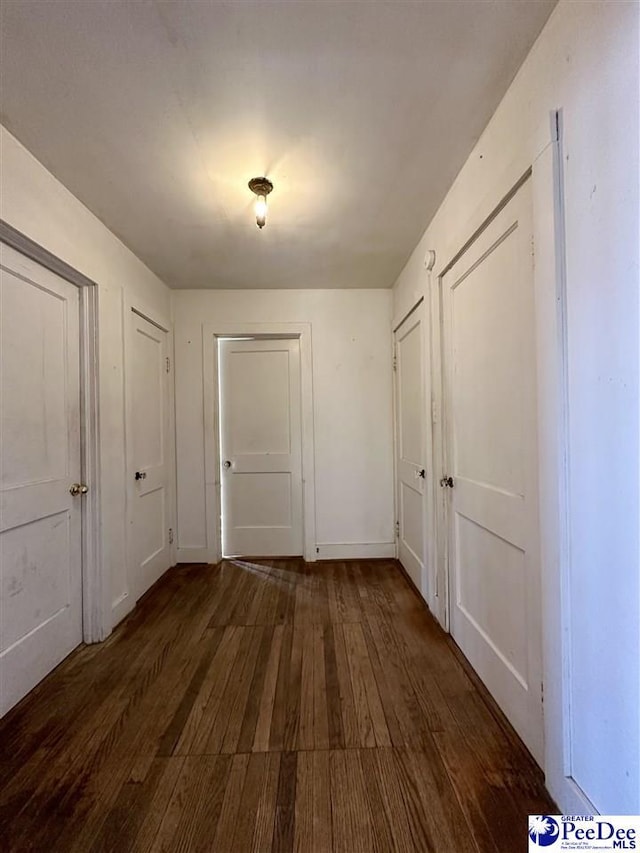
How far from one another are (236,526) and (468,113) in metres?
3.23

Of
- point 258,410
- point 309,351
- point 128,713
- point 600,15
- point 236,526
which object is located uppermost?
point 600,15

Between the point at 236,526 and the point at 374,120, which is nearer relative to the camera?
the point at 374,120

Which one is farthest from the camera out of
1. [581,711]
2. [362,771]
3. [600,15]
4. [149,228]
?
[149,228]

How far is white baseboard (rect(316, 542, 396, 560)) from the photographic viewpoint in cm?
344

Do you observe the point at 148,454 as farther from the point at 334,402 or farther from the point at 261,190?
the point at 261,190

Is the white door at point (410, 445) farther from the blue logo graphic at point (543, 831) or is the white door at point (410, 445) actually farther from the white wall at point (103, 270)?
the white wall at point (103, 270)

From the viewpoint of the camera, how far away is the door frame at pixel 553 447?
44.5 inches

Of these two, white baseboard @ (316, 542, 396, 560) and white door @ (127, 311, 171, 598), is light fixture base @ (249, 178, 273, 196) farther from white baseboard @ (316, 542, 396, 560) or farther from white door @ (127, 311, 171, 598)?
white baseboard @ (316, 542, 396, 560)

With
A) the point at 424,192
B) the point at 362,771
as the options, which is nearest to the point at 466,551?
the point at 362,771

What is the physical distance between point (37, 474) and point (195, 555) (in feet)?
5.83

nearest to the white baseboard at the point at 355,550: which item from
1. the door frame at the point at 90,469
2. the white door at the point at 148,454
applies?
the white door at the point at 148,454

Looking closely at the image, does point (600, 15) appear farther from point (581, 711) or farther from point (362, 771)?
point (362, 771)

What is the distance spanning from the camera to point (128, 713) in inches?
63.7

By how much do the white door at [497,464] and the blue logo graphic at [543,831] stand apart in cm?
22
